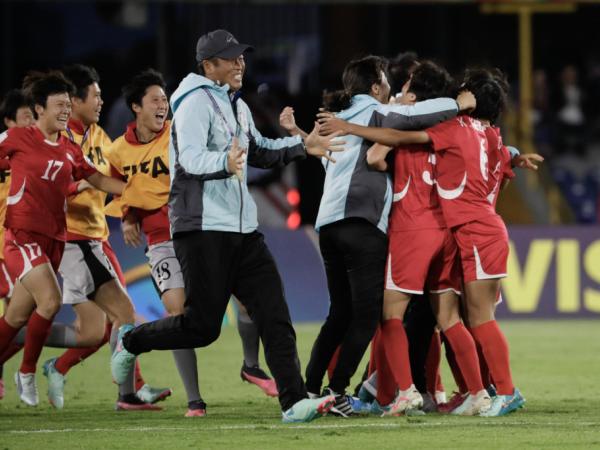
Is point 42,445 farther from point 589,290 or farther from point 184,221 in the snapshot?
point 589,290

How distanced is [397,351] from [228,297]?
1.14 m

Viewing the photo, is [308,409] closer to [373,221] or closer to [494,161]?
[373,221]

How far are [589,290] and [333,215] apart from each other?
9.07 m

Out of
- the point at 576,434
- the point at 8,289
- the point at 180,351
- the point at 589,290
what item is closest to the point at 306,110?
the point at 589,290

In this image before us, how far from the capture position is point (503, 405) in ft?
26.7

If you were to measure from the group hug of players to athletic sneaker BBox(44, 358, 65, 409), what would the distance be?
0.05 meters

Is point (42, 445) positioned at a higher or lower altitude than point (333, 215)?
lower

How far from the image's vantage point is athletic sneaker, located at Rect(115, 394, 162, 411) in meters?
9.11

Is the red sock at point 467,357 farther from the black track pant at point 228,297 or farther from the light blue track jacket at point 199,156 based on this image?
the light blue track jacket at point 199,156

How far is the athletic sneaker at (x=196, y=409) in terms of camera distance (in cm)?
852

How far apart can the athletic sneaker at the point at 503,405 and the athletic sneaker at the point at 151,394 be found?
243cm

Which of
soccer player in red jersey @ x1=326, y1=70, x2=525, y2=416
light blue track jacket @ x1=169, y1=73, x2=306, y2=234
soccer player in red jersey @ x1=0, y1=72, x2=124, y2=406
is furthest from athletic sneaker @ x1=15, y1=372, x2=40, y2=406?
soccer player in red jersey @ x1=326, y1=70, x2=525, y2=416

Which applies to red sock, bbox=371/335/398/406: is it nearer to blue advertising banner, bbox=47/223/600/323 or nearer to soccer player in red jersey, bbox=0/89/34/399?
soccer player in red jersey, bbox=0/89/34/399

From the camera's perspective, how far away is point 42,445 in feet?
23.5
